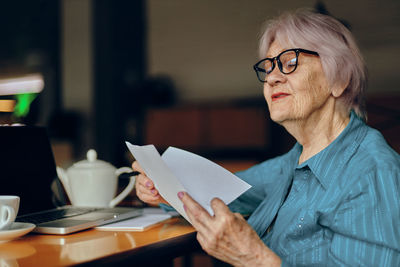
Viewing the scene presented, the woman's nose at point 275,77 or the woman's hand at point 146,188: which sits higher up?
the woman's nose at point 275,77

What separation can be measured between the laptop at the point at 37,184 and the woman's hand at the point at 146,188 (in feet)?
0.19

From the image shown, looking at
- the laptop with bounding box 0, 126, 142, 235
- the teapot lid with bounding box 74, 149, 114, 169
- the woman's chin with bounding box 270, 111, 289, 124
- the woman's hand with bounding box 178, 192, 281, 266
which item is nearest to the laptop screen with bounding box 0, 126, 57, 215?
the laptop with bounding box 0, 126, 142, 235

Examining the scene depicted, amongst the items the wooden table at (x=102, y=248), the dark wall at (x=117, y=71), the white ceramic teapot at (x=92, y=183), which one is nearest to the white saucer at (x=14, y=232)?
the wooden table at (x=102, y=248)

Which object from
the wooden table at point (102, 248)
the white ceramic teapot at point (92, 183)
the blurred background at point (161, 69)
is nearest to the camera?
the wooden table at point (102, 248)

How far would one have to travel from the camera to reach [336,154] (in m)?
1.20

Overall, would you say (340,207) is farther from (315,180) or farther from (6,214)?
(6,214)

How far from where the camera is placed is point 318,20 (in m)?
1.31

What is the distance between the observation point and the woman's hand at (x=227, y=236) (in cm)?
95

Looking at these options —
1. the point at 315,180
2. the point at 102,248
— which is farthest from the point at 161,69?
the point at 102,248

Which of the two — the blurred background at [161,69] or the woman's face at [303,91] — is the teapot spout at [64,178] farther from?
the blurred background at [161,69]

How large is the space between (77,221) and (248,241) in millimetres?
457

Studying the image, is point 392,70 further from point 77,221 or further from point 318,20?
point 77,221

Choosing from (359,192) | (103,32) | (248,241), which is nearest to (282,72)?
(359,192)

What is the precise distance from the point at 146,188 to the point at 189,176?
1.07 ft
